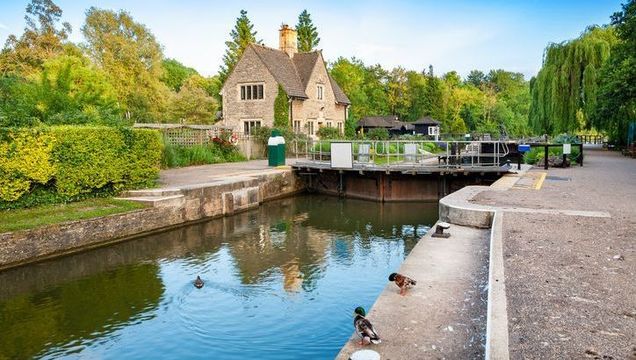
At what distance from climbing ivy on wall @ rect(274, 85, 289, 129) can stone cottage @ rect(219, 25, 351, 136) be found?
430 mm

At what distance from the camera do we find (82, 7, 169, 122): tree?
51.9m

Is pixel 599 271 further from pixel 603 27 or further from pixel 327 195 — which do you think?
pixel 603 27

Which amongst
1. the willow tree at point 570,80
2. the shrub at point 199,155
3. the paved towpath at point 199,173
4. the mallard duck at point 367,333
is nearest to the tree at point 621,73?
the willow tree at point 570,80

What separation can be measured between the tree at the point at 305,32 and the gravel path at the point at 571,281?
2062 inches

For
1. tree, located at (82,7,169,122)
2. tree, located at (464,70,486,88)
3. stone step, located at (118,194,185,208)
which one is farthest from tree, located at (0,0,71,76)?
tree, located at (464,70,486,88)

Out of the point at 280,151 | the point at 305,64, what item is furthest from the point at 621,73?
the point at 305,64

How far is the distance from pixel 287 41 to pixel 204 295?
3840cm

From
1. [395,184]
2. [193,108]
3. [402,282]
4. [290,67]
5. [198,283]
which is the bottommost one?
[198,283]

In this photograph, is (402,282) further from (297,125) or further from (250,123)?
(250,123)

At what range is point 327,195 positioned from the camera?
28.8m

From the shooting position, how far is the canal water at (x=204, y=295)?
351 inches

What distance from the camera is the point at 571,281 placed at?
742cm

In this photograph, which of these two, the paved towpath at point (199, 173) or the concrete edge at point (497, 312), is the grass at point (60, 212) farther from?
the concrete edge at point (497, 312)

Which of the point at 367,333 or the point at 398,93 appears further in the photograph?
the point at 398,93
